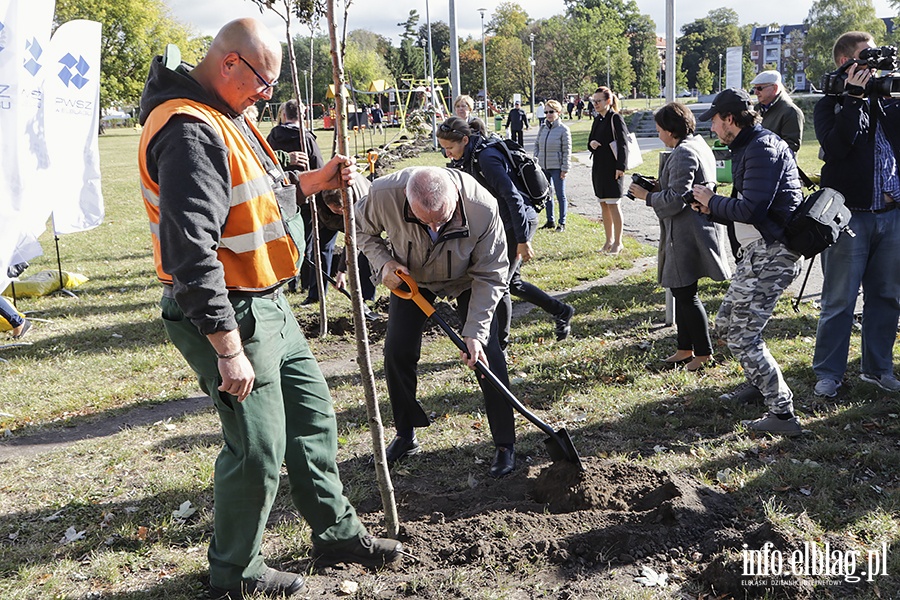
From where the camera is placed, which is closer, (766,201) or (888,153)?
(766,201)

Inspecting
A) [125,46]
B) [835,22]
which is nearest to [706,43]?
[835,22]

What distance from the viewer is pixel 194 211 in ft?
8.23

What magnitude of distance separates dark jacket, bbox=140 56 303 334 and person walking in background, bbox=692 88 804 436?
3.07 meters

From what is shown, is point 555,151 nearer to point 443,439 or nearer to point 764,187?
point 764,187

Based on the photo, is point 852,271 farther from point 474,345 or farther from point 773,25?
point 773,25

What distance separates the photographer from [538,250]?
10.6m

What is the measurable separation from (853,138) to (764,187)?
3.12ft

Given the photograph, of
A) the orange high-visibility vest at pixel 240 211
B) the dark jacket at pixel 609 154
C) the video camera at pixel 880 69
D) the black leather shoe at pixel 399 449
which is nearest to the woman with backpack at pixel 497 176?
the black leather shoe at pixel 399 449

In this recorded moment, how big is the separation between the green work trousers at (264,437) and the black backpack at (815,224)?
2821 mm

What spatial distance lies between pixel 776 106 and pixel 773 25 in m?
136

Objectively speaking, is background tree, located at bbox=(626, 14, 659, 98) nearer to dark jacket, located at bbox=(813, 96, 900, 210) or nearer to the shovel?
dark jacket, located at bbox=(813, 96, 900, 210)

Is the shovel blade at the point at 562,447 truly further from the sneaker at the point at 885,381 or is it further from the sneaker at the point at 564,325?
the sneaker at the point at 564,325

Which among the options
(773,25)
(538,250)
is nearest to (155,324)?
(538,250)

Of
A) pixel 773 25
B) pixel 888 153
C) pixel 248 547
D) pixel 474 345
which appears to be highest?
pixel 773 25
